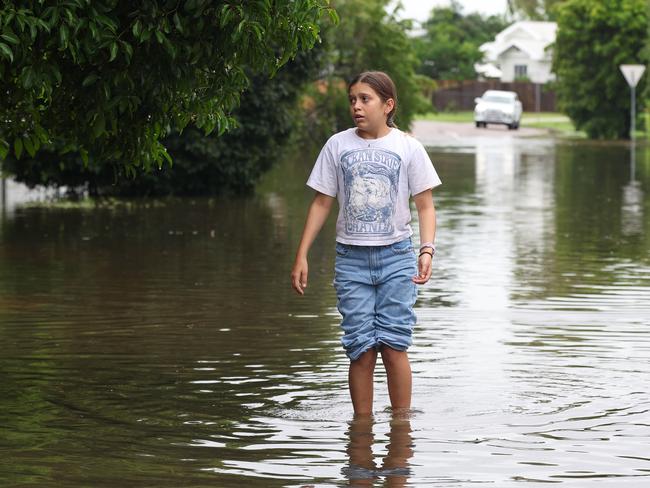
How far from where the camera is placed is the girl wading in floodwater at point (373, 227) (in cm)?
710

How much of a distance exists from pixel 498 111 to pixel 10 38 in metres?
54.3

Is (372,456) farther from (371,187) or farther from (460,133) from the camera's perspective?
(460,133)

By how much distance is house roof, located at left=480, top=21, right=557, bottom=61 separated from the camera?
114938 millimetres

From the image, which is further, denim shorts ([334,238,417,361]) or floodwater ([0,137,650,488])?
denim shorts ([334,238,417,361])

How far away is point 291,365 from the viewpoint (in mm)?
8758

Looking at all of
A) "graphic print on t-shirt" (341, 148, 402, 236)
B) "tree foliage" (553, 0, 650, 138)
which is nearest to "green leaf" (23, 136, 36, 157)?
"graphic print on t-shirt" (341, 148, 402, 236)

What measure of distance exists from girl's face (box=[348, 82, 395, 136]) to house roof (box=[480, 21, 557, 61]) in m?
108

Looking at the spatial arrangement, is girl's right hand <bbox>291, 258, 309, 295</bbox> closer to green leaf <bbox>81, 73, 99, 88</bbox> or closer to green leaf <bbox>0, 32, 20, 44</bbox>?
green leaf <bbox>81, 73, 99, 88</bbox>

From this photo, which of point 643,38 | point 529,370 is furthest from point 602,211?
point 643,38

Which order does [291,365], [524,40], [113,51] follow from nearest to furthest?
[113,51], [291,365], [524,40]

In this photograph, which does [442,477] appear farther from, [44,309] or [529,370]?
[44,309]

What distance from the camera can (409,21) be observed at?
37469 mm

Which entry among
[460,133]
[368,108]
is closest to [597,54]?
[460,133]

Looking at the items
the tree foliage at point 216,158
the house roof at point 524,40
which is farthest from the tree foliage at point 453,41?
the tree foliage at point 216,158
